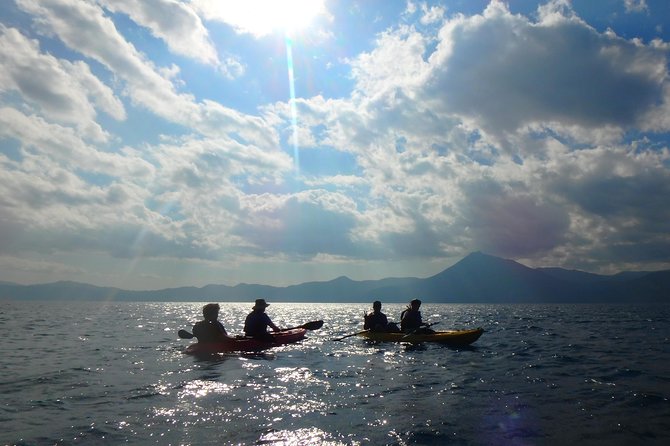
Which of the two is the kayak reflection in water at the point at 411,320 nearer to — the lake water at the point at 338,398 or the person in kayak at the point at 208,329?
the lake water at the point at 338,398

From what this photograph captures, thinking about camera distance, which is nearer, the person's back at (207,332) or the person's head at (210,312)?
the person's head at (210,312)

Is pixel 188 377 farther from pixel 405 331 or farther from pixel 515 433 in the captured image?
pixel 405 331

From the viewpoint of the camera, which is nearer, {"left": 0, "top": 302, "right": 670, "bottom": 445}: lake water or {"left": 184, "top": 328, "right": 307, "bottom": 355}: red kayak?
{"left": 0, "top": 302, "right": 670, "bottom": 445}: lake water

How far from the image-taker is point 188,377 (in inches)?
546

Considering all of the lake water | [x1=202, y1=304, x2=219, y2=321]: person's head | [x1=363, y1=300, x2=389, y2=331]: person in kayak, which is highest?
[x1=202, y1=304, x2=219, y2=321]: person's head

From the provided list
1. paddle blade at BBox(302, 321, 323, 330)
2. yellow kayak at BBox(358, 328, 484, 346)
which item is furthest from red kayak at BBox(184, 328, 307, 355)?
yellow kayak at BBox(358, 328, 484, 346)

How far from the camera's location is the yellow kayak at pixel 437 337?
21891 mm

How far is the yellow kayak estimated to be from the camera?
2189 cm

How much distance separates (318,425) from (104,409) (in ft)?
16.4

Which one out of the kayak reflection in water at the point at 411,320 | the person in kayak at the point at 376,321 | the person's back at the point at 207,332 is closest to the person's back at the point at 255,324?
the person's back at the point at 207,332

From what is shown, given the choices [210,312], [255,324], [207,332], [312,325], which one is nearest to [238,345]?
[207,332]

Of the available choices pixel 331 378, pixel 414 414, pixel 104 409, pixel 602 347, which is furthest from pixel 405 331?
pixel 104 409

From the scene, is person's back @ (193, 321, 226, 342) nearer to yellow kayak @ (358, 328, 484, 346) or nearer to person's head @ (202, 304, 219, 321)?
person's head @ (202, 304, 219, 321)

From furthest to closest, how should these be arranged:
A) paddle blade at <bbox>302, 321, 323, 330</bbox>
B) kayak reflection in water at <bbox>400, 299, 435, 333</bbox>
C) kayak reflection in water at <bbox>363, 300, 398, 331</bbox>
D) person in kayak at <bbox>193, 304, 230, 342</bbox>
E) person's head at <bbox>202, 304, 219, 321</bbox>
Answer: paddle blade at <bbox>302, 321, 323, 330</bbox>
kayak reflection in water at <bbox>363, 300, 398, 331</bbox>
kayak reflection in water at <bbox>400, 299, 435, 333</bbox>
person in kayak at <bbox>193, 304, 230, 342</bbox>
person's head at <bbox>202, 304, 219, 321</bbox>
